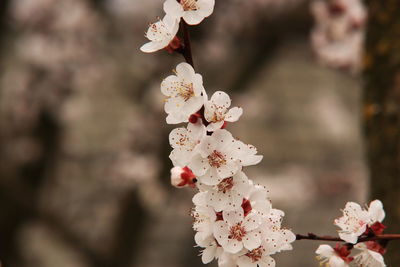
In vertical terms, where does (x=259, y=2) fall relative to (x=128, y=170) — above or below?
above

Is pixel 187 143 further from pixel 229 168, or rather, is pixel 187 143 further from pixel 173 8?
pixel 173 8

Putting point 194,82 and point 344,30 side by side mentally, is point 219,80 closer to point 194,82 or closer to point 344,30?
point 344,30

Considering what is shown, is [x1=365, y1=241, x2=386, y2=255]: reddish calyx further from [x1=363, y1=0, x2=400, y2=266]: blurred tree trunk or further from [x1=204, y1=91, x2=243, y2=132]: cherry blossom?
[x1=363, y1=0, x2=400, y2=266]: blurred tree trunk

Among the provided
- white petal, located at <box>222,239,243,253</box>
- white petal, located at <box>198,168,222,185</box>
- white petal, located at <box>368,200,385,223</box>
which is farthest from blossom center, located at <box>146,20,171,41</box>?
white petal, located at <box>368,200,385,223</box>

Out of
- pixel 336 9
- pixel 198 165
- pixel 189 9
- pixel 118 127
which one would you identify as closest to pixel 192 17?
pixel 189 9

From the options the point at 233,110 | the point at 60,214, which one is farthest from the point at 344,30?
the point at 60,214

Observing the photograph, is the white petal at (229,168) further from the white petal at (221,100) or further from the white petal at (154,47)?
the white petal at (154,47)

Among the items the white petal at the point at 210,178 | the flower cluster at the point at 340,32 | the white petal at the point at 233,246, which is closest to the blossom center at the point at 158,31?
the white petal at the point at 210,178
